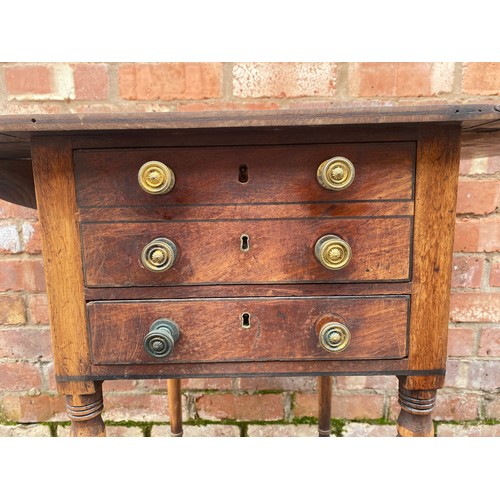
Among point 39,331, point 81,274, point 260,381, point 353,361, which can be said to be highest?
point 81,274

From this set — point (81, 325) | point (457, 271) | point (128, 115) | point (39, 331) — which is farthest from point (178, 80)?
point (457, 271)

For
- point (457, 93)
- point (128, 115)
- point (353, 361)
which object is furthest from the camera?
point (457, 93)

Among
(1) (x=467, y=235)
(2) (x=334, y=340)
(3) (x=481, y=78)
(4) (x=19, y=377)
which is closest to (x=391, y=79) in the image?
(3) (x=481, y=78)

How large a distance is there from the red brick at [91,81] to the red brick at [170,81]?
0.04 m

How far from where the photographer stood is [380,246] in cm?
63

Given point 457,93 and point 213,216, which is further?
point 457,93

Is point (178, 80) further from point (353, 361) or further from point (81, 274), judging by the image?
point (353, 361)

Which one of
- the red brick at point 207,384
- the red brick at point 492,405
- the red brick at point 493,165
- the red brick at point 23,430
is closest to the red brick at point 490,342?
the red brick at point 492,405

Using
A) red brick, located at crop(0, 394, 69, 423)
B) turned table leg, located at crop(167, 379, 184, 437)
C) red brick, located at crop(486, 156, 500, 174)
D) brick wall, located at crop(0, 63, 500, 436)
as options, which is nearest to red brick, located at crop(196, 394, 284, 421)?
brick wall, located at crop(0, 63, 500, 436)

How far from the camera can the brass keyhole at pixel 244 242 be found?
0.63 meters

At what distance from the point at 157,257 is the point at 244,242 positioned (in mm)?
136

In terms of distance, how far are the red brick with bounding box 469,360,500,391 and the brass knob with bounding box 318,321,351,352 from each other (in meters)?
0.83

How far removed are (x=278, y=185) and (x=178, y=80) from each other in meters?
0.66

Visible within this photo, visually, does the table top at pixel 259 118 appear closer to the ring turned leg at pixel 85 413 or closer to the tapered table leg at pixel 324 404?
the ring turned leg at pixel 85 413
